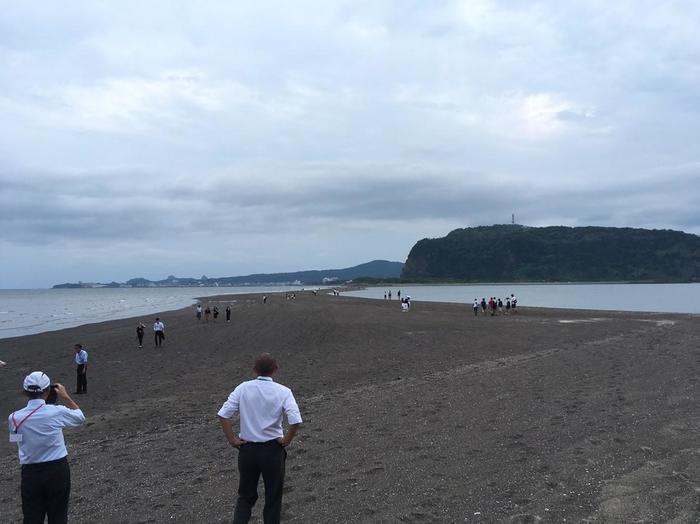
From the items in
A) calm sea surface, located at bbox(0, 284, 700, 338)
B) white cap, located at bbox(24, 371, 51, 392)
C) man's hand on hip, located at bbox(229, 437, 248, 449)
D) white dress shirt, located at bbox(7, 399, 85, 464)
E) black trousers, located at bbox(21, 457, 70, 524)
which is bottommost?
calm sea surface, located at bbox(0, 284, 700, 338)

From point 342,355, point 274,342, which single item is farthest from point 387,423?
point 274,342

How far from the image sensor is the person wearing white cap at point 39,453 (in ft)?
16.0

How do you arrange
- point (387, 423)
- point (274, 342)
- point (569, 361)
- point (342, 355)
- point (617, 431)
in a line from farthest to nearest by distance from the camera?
point (274, 342) → point (342, 355) → point (569, 361) → point (387, 423) → point (617, 431)

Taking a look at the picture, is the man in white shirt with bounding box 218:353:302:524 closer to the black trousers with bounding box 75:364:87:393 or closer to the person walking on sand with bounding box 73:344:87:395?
the person walking on sand with bounding box 73:344:87:395

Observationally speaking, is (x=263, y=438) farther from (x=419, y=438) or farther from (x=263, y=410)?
(x=419, y=438)

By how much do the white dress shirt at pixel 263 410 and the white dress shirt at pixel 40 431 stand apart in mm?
1390

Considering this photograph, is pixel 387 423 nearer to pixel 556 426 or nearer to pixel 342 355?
pixel 556 426

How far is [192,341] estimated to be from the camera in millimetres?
28234

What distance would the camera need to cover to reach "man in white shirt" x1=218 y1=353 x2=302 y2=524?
499 cm

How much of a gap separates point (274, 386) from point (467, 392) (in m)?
8.64

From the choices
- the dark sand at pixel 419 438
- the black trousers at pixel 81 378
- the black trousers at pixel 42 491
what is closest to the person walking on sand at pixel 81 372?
the black trousers at pixel 81 378

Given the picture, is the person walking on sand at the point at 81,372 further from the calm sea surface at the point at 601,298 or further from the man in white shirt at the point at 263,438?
the calm sea surface at the point at 601,298

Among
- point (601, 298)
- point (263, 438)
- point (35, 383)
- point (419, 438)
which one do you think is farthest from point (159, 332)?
point (601, 298)

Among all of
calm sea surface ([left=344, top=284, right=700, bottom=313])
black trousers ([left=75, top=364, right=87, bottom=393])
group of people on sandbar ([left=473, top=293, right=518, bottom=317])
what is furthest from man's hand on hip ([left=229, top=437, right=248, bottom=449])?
calm sea surface ([left=344, top=284, right=700, bottom=313])
